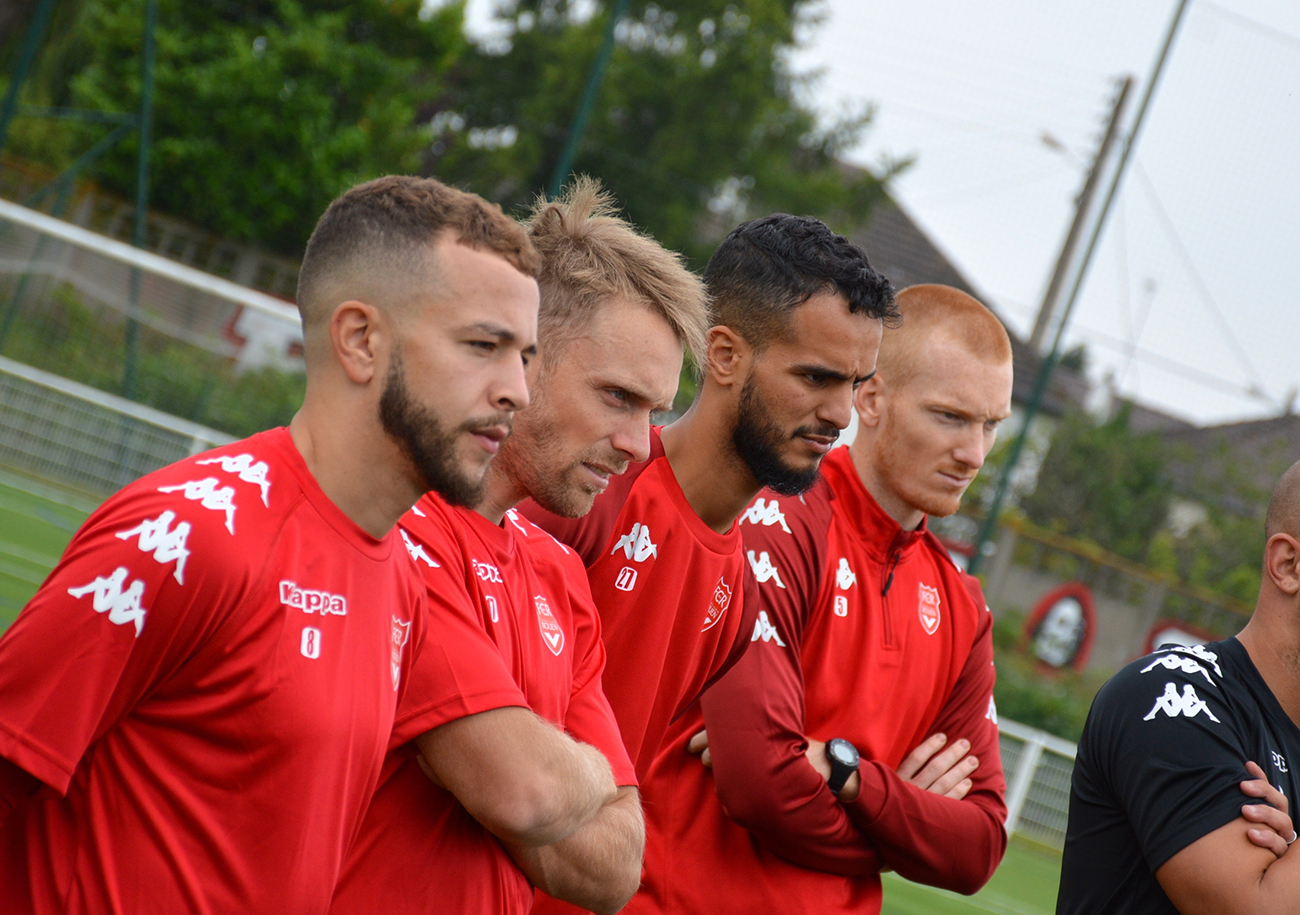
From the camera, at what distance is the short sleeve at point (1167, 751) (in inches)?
93.3

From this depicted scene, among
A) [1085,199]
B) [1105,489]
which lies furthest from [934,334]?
[1105,489]

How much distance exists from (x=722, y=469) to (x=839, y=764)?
736 mm

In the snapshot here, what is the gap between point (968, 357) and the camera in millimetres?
3480

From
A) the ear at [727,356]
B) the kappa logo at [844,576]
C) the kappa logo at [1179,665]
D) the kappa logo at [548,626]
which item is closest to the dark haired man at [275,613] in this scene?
the kappa logo at [548,626]

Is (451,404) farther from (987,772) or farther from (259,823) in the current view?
(987,772)

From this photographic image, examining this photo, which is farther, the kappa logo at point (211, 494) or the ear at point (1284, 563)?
the ear at point (1284, 563)

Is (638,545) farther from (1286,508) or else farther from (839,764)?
(1286,508)

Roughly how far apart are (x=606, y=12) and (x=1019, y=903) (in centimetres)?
1950

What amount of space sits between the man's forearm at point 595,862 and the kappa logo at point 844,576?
1.13 meters

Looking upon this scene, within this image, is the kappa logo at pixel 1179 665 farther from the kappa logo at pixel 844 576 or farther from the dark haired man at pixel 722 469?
the dark haired man at pixel 722 469

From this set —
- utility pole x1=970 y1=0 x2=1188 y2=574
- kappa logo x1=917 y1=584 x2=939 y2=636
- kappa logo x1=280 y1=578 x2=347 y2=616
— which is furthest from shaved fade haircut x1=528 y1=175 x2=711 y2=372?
utility pole x1=970 y1=0 x2=1188 y2=574

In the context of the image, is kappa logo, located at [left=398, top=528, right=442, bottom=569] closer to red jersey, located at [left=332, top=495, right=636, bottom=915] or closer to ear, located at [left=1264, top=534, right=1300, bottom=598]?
red jersey, located at [left=332, top=495, right=636, bottom=915]

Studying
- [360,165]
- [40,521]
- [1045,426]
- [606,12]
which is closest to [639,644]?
[40,521]

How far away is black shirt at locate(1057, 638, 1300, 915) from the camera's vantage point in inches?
94.1
